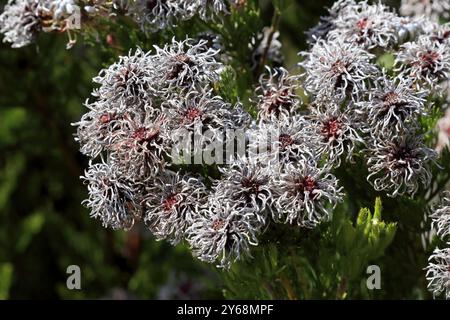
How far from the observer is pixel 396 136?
129 centimetres

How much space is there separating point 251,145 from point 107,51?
517mm

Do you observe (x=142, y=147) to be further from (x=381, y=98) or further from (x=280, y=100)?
(x=381, y=98)

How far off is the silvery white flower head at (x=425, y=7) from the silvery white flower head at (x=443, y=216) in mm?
539

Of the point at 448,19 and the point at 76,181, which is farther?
the point at 76,181

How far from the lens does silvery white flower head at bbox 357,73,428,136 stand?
1.29m

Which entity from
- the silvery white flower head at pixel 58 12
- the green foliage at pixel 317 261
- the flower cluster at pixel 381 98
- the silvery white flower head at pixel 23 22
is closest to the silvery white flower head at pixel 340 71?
the flower cluster at pixel 381 98

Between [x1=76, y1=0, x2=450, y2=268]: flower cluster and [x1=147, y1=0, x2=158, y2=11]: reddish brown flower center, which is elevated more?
[x1=147, y1=0, x2=158, y2=11]: reddish brown flower center

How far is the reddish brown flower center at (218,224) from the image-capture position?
1232mm

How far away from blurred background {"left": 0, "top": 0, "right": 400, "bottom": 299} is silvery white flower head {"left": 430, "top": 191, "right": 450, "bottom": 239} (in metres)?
0.84

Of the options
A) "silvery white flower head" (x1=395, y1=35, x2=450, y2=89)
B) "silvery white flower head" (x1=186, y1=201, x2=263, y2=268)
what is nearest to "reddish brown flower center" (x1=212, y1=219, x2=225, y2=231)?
"silvery white flower head" (x1=186, y1=201, x2=263, y2=268)

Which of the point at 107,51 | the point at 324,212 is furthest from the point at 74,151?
the point at 324,212

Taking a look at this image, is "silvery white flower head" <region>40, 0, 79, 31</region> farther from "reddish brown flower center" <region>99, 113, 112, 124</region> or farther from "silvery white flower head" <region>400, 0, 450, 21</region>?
"silvery white flower head" <region>400, 0, 450, 21</region>

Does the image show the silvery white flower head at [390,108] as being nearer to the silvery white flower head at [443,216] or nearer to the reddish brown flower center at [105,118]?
the silvery white flower head at [443,216]
